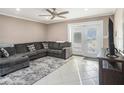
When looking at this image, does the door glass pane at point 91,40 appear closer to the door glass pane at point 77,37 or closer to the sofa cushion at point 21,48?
the door glass pane at point 77,37

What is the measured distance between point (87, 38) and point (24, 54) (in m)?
3.73

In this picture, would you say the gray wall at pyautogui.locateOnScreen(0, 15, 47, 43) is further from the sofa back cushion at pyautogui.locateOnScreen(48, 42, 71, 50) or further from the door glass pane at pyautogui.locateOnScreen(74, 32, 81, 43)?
the door glass pane at pyautogui.locateOnScreen(74, 32, 81, 43)

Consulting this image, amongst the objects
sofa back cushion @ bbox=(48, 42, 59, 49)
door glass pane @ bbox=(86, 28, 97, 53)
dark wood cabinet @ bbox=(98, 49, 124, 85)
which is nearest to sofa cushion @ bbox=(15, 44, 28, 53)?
sofa back cushion @ bbox=(48, 42, 59, 49)

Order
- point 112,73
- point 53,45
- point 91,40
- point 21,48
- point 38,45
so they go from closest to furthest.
Answer: point 112,73 → point 21,48 → point 91,40 → point 38,45 → point 53,45

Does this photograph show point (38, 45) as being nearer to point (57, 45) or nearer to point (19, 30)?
point (57, 45)

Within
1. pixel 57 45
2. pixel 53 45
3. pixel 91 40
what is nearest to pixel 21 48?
pixel 53 45

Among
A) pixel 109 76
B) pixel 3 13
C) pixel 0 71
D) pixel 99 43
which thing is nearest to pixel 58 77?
pixel 109 76

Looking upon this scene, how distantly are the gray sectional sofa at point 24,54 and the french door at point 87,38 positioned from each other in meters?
0.69

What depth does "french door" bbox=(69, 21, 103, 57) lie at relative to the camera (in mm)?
5312

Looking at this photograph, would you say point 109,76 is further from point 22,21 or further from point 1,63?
point 22,21

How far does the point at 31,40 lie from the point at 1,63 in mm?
3114

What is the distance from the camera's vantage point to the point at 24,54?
14.2 ft

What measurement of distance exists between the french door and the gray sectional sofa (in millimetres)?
687

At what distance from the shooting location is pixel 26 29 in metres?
5.55
